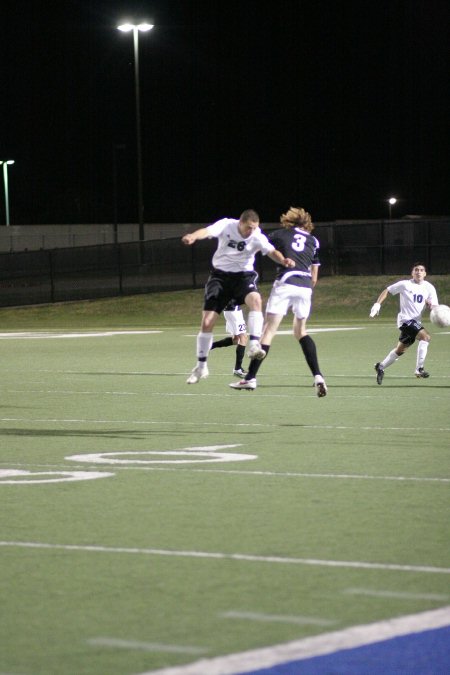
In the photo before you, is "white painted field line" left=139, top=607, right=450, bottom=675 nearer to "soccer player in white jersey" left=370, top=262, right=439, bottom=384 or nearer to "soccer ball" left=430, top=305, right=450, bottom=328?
"soccer player in white jersey" left=370, top=262, right=439, bottom=384

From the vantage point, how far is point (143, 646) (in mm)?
5559

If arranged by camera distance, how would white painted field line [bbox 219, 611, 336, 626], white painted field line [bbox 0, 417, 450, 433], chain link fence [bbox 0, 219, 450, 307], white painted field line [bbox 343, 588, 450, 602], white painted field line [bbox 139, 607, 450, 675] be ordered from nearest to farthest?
white painted field line [bbox 139, 607, 450, 675] < white painted field line [bbox 219, 611, 336, 626] < white painted field line [bbox 343, 588, 450, 602] < white painted field line [bbox 0, 417, 450, 433] < chain link fence [bbox 0, 219, 450, 307]

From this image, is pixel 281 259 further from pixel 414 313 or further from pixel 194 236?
pixel 414 313

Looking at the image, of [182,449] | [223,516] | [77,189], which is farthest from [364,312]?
[77,189]

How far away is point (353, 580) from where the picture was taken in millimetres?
6719

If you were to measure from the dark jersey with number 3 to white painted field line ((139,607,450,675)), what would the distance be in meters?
11.1

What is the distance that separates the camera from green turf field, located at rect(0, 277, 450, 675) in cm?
590

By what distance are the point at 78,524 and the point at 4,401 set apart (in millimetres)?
9317

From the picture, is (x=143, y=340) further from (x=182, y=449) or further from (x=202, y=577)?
(x=202, y=577)

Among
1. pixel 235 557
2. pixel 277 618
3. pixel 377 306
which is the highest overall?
pixel 277 618

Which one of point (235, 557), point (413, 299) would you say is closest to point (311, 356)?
point (413, 299)

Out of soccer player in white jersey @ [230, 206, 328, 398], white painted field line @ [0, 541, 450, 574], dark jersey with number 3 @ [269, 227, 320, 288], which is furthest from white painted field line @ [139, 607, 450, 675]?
dark jersey with number 3 @ [269, 227, 320, 288]

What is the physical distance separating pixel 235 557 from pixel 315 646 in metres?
1.89

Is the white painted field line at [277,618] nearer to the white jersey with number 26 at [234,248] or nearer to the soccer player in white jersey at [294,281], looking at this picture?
the white jersey with number 26 at [234,248]
